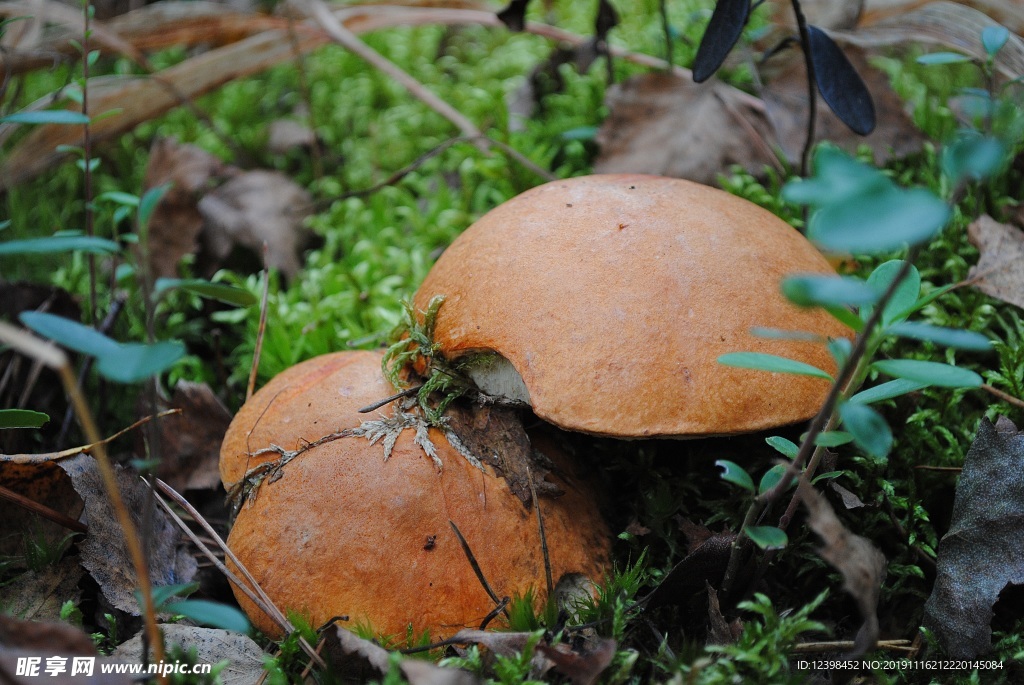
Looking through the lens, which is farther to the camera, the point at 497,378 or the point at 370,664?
the point at 497,378

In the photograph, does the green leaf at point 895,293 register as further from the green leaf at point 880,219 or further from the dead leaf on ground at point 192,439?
the dead leaf on ground at point 192,439

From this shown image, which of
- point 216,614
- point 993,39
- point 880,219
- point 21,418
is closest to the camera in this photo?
point 880,219

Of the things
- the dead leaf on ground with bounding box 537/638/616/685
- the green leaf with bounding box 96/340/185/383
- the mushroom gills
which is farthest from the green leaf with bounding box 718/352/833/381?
the green leaf with bounding box 96/340/185/383

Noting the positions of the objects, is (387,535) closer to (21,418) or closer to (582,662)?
(582,662)

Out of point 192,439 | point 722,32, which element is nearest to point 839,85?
point 722,32

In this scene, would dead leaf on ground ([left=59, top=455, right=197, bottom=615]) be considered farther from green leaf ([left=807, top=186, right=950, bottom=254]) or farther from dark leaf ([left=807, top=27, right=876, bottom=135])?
dark leaf ([left=807, top=27, right=876, bottom=135])
